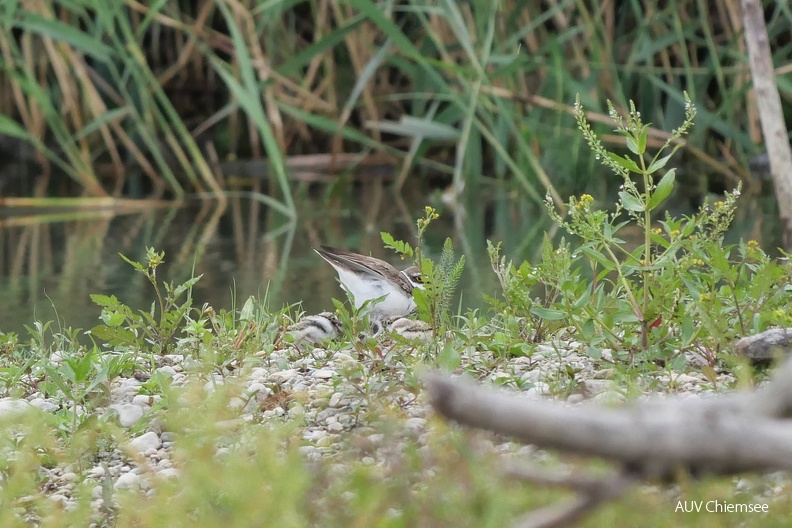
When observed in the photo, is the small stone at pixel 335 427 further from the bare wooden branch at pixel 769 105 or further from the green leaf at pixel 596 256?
the bare wooden branch at pixel 769 105

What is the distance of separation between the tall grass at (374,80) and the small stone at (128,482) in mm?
4750

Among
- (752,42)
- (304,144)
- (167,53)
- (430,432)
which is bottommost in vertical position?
(304,144)

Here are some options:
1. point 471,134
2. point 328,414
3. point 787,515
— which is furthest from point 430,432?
point 471,134

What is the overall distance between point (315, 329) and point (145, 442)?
1023mm

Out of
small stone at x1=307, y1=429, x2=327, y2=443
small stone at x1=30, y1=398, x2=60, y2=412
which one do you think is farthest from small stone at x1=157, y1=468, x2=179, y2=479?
small stone at x1=30, y1=398, x2=60, y2=412

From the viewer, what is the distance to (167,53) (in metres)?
10.5

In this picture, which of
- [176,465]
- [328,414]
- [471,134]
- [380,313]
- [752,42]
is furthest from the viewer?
[471,134]

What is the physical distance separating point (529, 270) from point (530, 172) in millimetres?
5138

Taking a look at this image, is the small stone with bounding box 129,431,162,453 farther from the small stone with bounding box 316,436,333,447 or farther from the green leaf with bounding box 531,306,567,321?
the green leaf with bounding box 531,306,567,321

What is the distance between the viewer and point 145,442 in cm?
294

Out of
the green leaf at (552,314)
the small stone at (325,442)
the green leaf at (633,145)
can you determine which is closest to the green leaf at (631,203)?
the green leaf at (633,145)

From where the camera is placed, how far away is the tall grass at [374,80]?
8.01 meters

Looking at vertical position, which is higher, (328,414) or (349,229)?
(328,414)

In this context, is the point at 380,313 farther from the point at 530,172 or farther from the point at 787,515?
the point at 530,172
